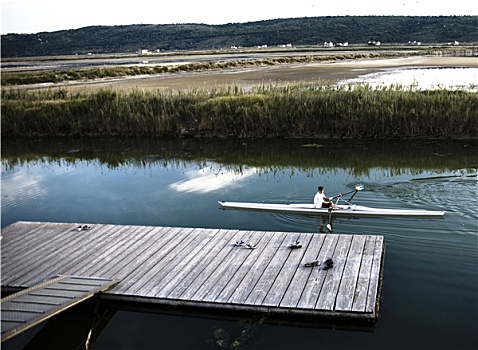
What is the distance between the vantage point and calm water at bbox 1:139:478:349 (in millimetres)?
7832

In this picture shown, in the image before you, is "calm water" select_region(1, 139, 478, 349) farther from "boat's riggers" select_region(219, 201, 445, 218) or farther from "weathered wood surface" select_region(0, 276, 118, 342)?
"weathered wood surface" select_region(0, 276, 118, 342)

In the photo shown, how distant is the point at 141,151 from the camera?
71.4ft

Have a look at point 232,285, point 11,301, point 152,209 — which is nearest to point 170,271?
point 232,285

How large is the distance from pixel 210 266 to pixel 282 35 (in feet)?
577

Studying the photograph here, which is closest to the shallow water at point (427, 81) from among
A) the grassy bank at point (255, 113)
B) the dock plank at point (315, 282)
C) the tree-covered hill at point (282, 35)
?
the grassy bank at point (255, 113)

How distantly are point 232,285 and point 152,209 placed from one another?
19.5ft

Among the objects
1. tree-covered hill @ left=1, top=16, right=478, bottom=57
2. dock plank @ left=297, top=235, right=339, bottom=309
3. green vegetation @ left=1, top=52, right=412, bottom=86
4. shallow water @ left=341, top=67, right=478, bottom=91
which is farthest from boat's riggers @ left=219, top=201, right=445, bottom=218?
tree-covered hill @ left=1, top=16, right=478, bottom=57

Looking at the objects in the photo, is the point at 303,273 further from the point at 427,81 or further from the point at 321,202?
the point at 427,81

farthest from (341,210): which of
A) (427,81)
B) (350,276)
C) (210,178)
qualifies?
(427,81)

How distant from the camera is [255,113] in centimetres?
2248

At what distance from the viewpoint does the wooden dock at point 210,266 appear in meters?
7.98

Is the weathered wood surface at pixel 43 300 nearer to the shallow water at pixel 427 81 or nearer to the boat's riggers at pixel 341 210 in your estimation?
the boat's riggers at pixel 341 210

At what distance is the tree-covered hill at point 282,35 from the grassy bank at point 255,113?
5344 inches

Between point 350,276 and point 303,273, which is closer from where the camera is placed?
point 350,276
